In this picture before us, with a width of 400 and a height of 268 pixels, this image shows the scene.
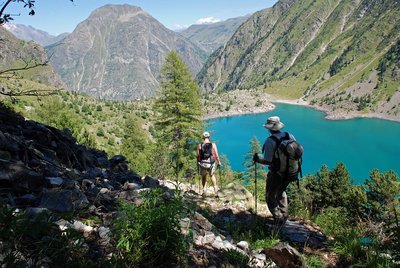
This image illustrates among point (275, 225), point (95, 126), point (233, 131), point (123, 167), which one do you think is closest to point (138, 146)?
point (95, 126)

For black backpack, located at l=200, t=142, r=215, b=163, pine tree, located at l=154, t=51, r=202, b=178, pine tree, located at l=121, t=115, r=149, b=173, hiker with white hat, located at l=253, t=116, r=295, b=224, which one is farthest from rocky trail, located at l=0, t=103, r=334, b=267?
pine tree, located at l=121, t=115, r=149, b=173

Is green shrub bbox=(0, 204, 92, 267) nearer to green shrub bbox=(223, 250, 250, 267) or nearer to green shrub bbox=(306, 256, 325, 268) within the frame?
green shrub bbox=(223, 250, 250, 267)

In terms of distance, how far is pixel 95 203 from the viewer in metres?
5.97

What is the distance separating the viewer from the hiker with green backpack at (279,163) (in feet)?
22.3

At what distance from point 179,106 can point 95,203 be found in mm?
22984

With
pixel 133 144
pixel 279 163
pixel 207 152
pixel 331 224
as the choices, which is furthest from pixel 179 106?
pixel 133 144

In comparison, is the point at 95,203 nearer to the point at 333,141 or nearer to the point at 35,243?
the point at 35,243

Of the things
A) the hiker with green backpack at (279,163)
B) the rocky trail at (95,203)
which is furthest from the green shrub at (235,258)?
the hiker with green backpack at (279,163)

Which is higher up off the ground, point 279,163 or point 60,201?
point 279,163

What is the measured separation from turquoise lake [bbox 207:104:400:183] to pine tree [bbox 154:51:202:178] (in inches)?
2346

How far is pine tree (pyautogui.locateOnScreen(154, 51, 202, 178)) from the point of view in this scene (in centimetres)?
2908

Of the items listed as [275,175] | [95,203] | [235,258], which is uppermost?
[275,175]

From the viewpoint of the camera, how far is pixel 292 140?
22.5ft

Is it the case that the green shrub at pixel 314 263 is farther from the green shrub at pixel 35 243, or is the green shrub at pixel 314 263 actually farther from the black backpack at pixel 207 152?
the black backpack at pixel 207 152
